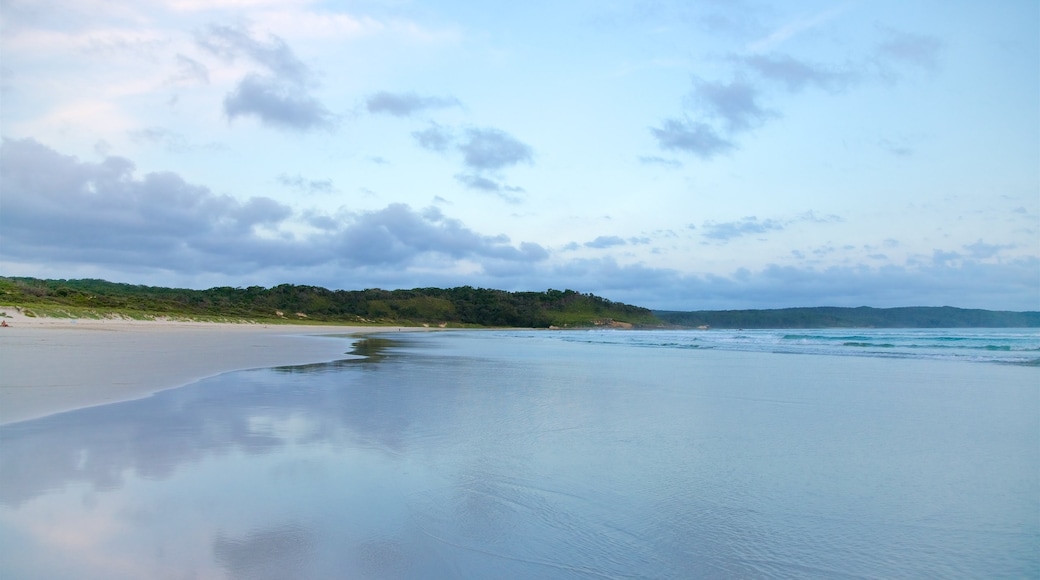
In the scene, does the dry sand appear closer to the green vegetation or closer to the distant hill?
the green vegetation

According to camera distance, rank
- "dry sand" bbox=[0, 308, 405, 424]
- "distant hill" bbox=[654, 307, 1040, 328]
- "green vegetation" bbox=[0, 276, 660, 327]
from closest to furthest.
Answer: "dry sand" bbox=[0, 308, 405, 424] < "green vegetation" bbox=[0, 276, 660, 327] < "distant hill" bbox=[654, 307, 1040, 328]

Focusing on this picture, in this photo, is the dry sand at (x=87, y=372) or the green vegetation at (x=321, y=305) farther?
the green vegetation at (x=321, y=305)

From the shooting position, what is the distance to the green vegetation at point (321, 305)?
46.2m

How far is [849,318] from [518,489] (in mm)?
154452

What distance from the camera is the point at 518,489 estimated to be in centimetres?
504

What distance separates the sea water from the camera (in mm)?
3576

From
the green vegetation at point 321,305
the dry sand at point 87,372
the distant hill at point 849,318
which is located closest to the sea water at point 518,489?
the dry sand at point 87,372

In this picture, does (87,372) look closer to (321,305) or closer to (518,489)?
(518,489)

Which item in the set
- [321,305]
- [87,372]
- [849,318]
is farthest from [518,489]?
[849,318]

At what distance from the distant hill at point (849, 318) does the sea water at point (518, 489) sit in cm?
12381

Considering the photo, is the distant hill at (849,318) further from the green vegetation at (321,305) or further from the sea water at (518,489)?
the sea water at (518,489)

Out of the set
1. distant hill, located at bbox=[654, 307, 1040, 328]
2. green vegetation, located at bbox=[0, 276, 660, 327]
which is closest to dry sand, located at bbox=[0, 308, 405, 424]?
green vegetation, located at bbox=[0, 276, 660, 327]

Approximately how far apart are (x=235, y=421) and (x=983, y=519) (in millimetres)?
7544

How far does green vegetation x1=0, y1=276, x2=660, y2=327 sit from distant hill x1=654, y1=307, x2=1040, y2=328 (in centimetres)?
1910
